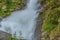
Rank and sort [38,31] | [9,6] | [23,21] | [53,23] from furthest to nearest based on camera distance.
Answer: [9,6]
[23,21]
[38,31]
[53,23]

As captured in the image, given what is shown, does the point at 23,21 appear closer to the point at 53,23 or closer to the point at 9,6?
the point at 9,6

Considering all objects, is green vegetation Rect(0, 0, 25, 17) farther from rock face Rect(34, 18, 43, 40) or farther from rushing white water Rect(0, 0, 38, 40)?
rock face Rect(34, 18, 43, 40)

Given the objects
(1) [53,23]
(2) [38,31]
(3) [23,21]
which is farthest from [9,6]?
(1) [53,23]

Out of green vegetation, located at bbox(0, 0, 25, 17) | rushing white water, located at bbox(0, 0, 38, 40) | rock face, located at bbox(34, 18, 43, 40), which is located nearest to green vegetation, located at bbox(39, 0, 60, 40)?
rock face, located at bbox(34, 18, 43, 40)

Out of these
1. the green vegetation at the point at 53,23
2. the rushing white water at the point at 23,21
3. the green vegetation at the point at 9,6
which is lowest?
the green vegetation at the point at 53,23

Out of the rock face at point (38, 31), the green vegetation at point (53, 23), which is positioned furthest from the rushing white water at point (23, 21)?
the green vegetation at point (53, 23)

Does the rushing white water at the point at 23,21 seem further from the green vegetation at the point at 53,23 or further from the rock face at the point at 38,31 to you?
the green vegetation at the point at 53,23

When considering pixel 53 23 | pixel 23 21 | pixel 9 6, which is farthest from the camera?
pixel 9 6
